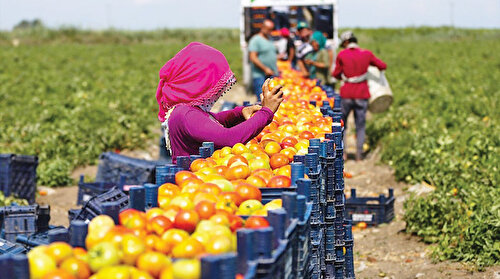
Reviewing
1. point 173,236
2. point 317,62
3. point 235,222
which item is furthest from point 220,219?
point 317,62

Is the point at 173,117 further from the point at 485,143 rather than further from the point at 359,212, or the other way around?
the point at 485,143

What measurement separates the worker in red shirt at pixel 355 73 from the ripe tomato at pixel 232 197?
22.9 ft

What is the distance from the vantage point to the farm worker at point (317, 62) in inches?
473

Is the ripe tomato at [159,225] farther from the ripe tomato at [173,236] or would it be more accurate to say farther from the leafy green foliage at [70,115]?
the leafy green foliage at [70,115]

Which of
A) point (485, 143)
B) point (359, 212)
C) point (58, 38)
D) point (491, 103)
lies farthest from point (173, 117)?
point (58, 38)

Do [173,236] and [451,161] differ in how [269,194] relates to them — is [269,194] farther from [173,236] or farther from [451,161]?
[451,161]

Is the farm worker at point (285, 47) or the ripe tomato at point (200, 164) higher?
the farm worker at point (285, 47)

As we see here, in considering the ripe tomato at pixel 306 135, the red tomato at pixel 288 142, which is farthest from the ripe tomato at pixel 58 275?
the ripe tomato at pixel 306 135

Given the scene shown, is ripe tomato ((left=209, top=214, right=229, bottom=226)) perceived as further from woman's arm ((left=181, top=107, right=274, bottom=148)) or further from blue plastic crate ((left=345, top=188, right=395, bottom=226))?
blue plastic crate ((left=345, top=188, right=395, bottom=226))

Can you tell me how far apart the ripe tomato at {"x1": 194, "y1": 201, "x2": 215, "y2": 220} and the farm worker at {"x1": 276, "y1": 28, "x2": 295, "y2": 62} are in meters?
11.1

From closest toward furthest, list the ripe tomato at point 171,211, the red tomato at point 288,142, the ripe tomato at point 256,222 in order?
the ripe tomato at point 256,222 → the ripe tomato at point 171,211 → the red tomato at point 288,142

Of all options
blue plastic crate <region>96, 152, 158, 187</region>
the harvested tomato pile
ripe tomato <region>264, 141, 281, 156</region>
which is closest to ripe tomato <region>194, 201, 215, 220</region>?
the harvested tomato pile

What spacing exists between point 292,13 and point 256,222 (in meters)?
13.5

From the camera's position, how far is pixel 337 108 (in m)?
6.41
